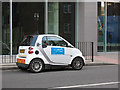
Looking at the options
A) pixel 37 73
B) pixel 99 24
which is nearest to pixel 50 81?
pixel 37 73

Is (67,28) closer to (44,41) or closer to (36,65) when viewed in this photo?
(44,41)

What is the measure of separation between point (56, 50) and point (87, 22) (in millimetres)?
7312

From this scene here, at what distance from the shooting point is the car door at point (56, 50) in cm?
970

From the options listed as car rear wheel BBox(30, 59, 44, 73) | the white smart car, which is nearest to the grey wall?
the white smart car

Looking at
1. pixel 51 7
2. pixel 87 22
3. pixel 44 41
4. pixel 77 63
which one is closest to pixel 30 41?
pixel 44 41

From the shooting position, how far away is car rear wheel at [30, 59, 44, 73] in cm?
945

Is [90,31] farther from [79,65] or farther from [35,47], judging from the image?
[35,47]

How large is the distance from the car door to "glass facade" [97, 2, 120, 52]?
26.1ft

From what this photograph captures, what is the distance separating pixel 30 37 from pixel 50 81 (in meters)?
2.95

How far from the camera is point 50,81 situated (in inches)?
303

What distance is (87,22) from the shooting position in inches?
650

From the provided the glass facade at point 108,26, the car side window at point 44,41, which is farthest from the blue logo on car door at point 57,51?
the glass facade at point 108,26

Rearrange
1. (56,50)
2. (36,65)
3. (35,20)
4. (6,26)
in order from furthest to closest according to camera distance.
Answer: (35,20)
(6,26)
(56,50)
(36,65)

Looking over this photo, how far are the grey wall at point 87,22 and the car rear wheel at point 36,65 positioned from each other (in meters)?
7.43
